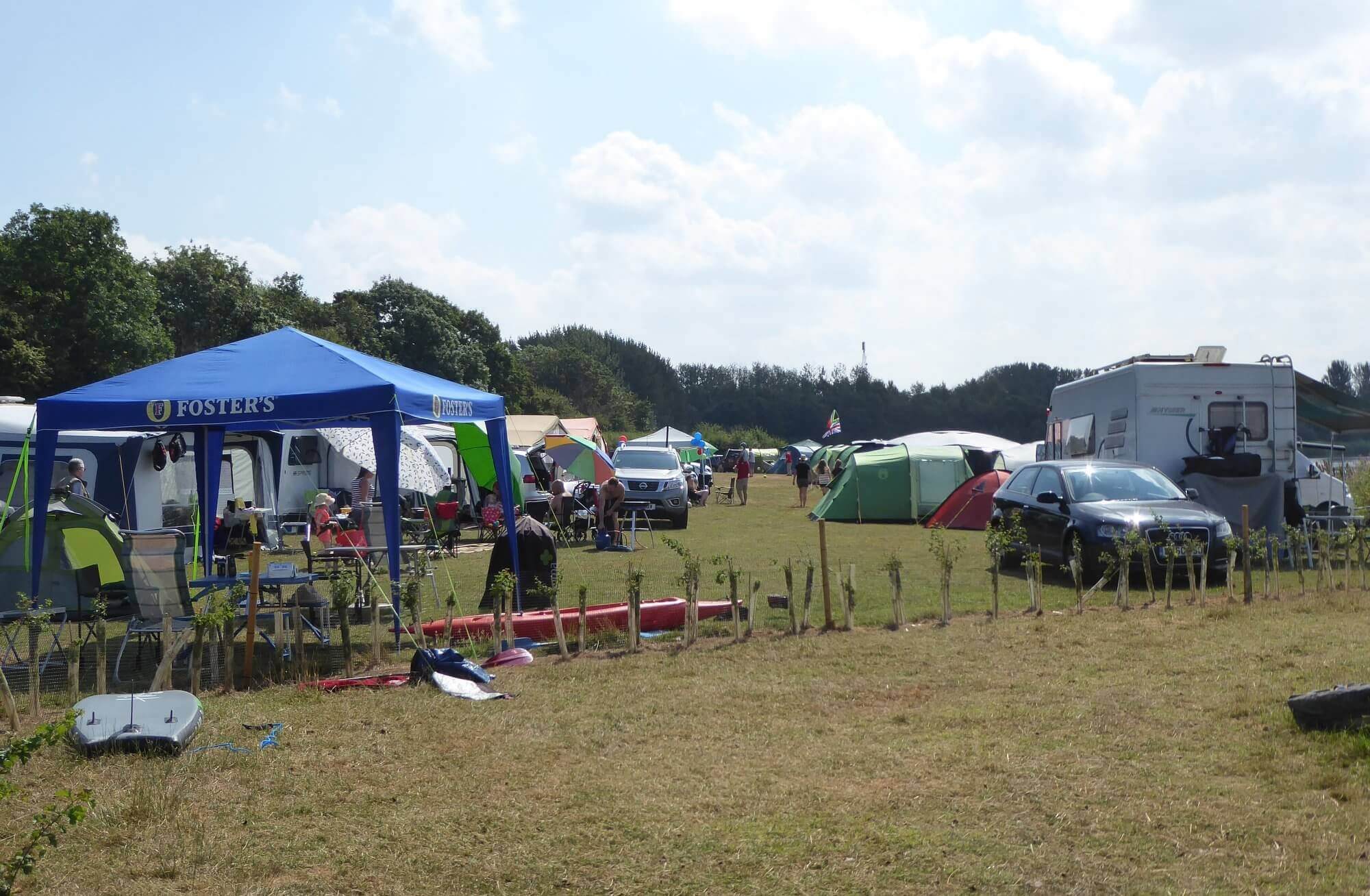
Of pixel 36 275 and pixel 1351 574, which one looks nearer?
pixel 1351 574

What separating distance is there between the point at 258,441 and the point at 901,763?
1767 cm

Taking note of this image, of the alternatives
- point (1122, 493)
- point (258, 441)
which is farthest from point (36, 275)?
point (1122, 493)

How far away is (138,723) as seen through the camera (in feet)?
19.2

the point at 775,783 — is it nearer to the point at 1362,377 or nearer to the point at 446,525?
the point at 446,525

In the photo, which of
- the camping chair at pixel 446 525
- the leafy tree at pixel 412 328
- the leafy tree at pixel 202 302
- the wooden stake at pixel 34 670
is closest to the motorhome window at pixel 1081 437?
the camping chair at pixel 446 525

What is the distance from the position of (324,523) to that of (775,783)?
430 inches

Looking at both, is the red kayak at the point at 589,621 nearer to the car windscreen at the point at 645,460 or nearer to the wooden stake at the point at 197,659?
the wooden stake at the point at 197,659

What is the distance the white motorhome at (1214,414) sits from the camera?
47.1ft

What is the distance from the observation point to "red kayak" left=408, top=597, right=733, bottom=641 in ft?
29.8

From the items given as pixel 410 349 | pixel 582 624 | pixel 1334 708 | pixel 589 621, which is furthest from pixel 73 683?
pixel 410 349

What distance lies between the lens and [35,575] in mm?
9016

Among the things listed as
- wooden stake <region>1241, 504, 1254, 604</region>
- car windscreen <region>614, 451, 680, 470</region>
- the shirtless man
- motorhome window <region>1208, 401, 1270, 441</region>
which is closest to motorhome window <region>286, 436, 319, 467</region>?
car windscreen <region>614, 451, 680, 470</region>

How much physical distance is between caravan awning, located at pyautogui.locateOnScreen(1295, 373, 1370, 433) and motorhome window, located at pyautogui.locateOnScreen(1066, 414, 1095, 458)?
2.84 m

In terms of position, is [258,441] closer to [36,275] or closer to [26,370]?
[26,370]
